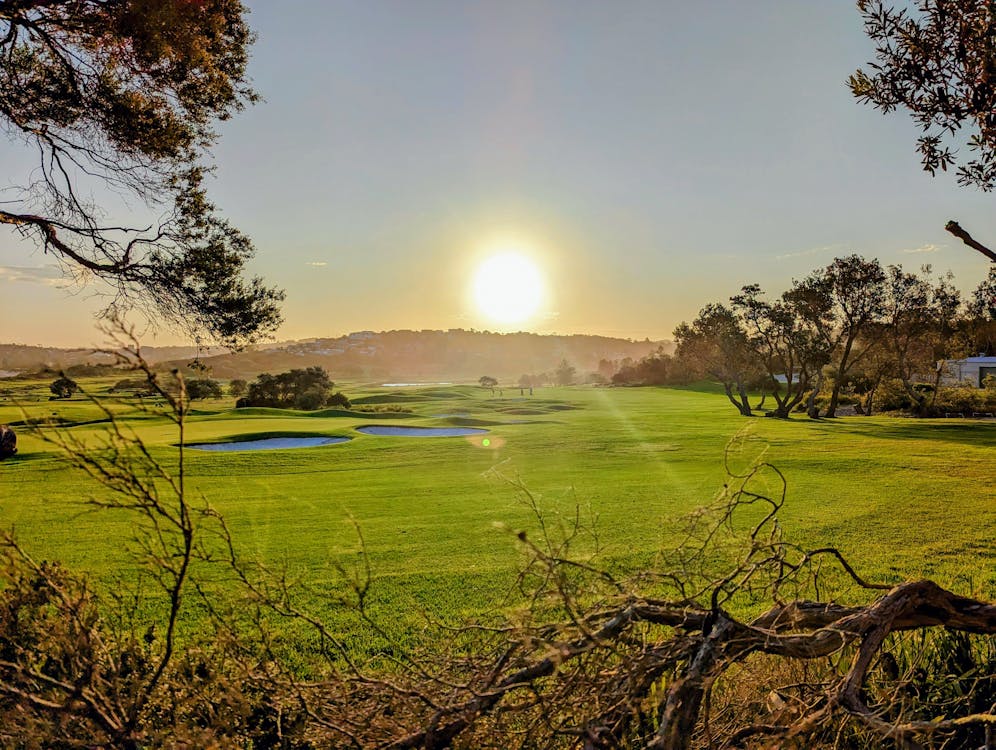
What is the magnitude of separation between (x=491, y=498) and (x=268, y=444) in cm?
1241

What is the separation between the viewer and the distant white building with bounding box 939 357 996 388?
4681 cm

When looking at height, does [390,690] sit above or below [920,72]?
below

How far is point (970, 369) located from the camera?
4900cm

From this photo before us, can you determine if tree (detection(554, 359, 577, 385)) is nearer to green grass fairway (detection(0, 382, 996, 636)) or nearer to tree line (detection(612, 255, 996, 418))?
tree line (detection(612, 255, 996, 418))

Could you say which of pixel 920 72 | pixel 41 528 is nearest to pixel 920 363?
pixel 920 72

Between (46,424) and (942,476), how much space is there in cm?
1601

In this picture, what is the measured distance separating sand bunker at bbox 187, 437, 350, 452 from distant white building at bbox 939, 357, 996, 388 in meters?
47.9

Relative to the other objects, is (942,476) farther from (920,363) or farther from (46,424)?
(920,363)

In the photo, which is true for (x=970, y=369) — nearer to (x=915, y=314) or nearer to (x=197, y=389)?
(x=915, y=314)

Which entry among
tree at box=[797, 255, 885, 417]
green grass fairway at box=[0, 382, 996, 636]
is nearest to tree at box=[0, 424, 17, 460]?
green grass fairway at box=[0, 382, 996, 636]

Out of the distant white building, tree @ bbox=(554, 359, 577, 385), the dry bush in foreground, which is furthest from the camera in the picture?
tree @ bbox=(554, 359, 577, 385)

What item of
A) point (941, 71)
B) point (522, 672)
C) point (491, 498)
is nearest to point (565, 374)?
point (491, 498)

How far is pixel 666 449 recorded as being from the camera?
1769 centimetres

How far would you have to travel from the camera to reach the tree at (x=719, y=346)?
32.8 m
